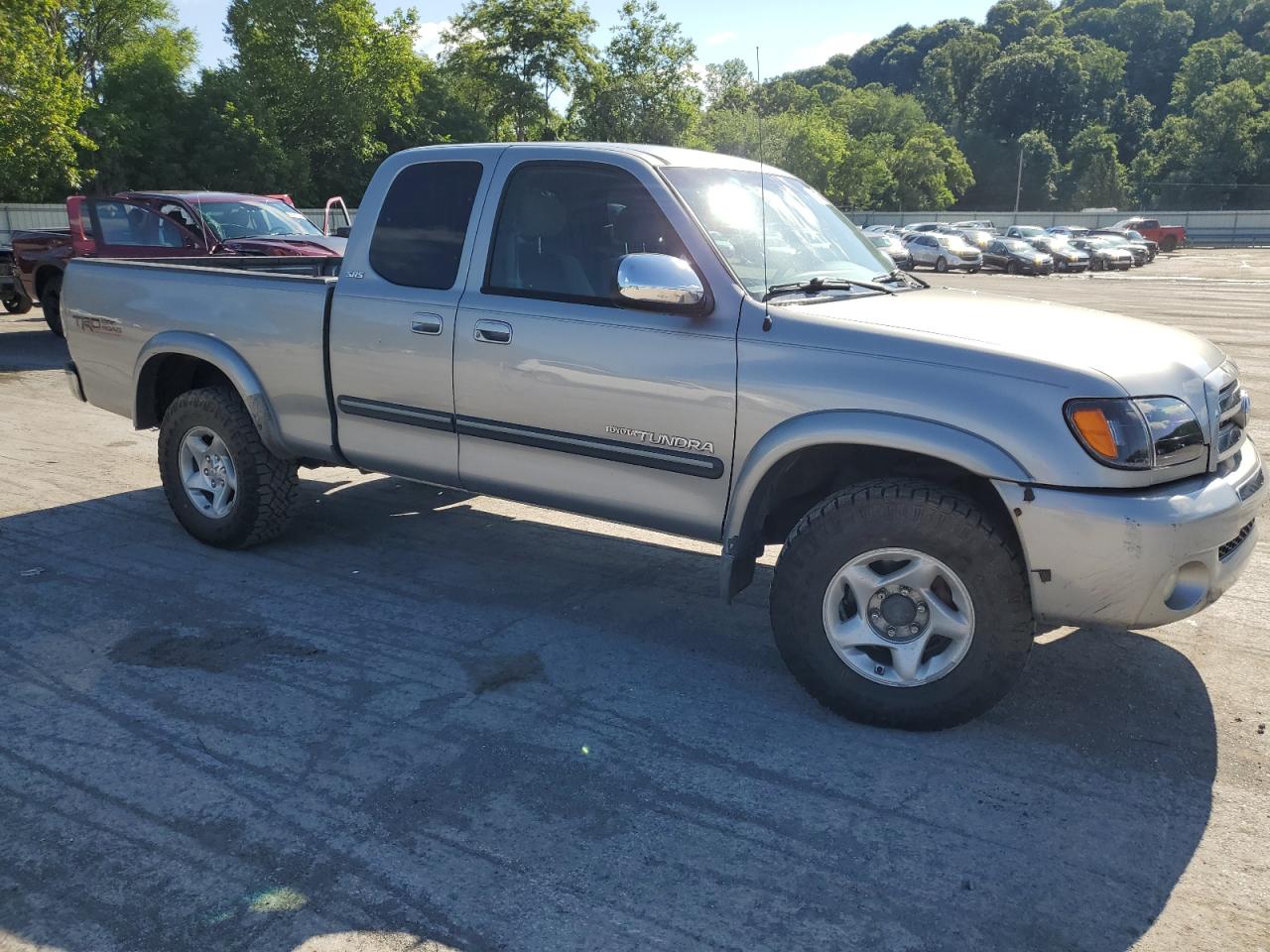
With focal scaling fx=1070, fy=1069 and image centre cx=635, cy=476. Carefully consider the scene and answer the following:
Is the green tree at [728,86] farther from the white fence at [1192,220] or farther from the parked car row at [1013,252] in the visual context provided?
the parked car row at [1013,252]

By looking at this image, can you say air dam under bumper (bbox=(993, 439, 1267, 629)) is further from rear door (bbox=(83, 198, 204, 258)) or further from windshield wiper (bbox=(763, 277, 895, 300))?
rear door (bbox=(83, 198, 204, 258))

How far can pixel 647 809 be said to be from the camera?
3254 millimetres

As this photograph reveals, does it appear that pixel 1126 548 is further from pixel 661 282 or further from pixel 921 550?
pixel 661 282

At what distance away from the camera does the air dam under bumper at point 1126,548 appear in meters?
3.29

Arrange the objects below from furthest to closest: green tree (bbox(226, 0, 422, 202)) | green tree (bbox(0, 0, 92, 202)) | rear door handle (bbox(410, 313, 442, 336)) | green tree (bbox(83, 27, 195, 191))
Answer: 1. green tree (bbox(226, 0, 422, 202))
2. green tree (bbox(83, 27, 195, 191))
3. green tree (bbox(0, 0, 92, 202))
4. rear door handle (bbox(410, 313, 442, 336))

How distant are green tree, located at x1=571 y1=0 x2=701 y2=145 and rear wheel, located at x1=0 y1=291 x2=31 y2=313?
40.3 metres

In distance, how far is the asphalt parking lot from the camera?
2770 mm

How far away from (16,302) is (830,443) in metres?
Result: 17.3

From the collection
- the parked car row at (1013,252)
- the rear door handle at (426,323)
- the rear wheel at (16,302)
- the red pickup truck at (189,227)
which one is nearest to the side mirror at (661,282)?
the rear door handle at (426,323)

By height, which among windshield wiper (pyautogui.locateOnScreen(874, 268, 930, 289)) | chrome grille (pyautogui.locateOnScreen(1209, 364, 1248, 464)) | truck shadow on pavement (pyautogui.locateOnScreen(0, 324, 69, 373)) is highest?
windshield wiper (pyautogui.locateOnScreen(874, 268, 930, 289))

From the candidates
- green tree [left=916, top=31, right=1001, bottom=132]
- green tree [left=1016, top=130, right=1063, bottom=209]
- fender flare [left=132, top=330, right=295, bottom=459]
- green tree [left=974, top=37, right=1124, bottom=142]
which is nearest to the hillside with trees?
fender flare [left=132, top=330, right=295, bottom=459]

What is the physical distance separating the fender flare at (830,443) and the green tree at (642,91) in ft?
174

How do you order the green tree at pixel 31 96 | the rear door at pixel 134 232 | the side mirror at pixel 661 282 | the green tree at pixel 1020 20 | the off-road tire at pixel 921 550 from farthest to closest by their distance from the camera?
the green tree at pixel 1020 20, the green tree at pixel 31 96, the rear door at pixel 134 232, the side mirror at pixel 661 282, the off-road tire at pixel 921 550

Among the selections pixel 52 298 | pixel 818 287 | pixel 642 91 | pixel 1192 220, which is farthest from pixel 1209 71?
pixel 818 287
